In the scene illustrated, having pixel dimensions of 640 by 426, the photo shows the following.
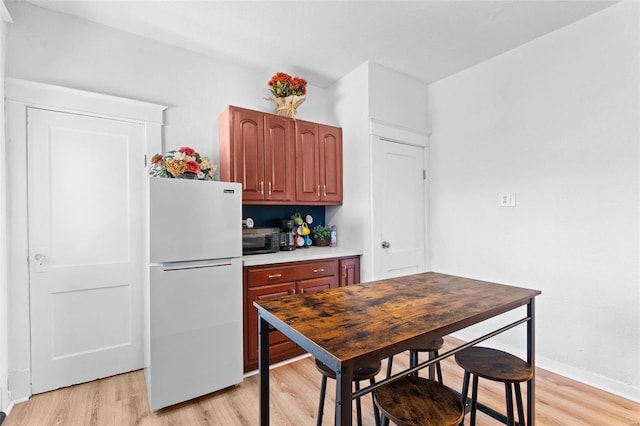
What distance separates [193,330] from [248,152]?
1490mm

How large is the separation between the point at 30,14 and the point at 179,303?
90.6 inches

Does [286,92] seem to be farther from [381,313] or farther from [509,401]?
[509,401]

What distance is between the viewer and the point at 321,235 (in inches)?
135

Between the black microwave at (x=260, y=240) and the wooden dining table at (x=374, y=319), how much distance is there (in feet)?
4.19

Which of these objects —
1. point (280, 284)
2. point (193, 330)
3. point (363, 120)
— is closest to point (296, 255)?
point (280, 284)

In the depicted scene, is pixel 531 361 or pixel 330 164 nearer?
pixel 531 361

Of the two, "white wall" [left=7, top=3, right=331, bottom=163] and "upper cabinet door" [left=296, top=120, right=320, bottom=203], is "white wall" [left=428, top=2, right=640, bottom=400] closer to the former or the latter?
"upper cabinet door" [left=296, top=120, right=320, bottom=203]

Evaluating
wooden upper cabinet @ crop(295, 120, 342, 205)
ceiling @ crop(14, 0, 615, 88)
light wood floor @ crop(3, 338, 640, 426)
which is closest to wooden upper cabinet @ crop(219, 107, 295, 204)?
wooden upper cabinet @ crop(295, 120, 342, 205)

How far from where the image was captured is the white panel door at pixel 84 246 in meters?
2.23

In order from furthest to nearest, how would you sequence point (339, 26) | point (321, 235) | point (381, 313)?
point (321, 235), point (339, 26), point (381, 313)

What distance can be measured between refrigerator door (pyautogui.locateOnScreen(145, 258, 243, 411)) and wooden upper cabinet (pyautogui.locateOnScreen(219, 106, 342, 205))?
2.56ft

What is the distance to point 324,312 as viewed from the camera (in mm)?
1379

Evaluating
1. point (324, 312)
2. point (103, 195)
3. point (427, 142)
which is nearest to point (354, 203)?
point (427, 142)

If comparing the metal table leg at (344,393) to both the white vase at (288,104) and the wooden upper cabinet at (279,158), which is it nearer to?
the wooden upper cabinet at (279,158)
